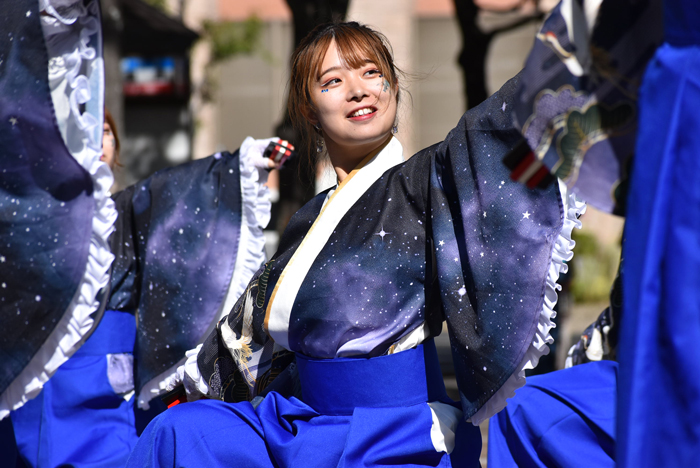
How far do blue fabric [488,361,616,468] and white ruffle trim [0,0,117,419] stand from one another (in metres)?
1.13

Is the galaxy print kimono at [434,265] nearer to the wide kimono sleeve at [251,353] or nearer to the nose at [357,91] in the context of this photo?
the wide kimono sleeve at [251,353]

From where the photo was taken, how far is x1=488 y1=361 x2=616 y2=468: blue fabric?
6.40 feet

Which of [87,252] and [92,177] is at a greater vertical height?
[92,177]

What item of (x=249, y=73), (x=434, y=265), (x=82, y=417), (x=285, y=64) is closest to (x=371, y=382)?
(x=434, y=265)

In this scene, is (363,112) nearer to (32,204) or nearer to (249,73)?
(32,204)

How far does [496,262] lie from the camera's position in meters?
1.61

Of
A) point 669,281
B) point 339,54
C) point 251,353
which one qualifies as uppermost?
point 339,54

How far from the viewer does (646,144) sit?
1067mm

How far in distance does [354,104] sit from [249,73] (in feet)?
37.3

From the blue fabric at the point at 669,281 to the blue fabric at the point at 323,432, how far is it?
0.69 metres

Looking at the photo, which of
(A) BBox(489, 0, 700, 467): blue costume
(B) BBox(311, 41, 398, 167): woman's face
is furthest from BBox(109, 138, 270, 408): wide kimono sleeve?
(A) BBox(489, 0, 700, 467): blue costume

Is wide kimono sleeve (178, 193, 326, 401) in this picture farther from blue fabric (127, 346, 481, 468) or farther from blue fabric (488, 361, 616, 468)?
blue fabric (488, 361, 616, 468)

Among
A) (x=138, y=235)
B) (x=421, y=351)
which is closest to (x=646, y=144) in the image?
(x=421, y=351)

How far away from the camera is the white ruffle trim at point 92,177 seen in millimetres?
1951
